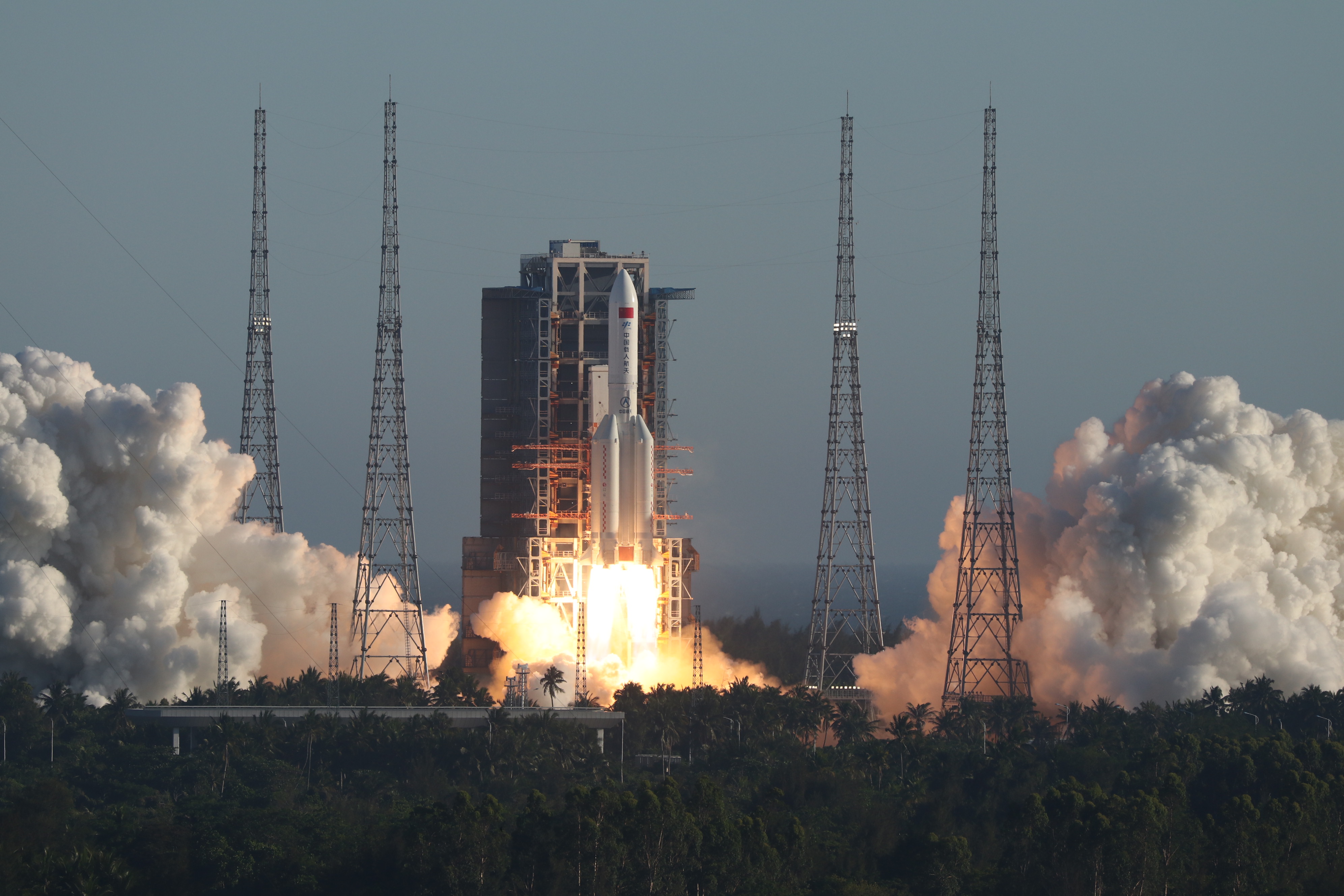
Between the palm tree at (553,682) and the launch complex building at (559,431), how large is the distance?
973 mm

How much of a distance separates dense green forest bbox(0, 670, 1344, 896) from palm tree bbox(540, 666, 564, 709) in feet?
10.3

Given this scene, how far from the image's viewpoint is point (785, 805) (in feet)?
287

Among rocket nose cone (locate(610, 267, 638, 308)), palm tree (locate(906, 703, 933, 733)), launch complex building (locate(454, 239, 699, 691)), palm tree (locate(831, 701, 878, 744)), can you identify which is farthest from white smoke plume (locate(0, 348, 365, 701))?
palm tree (locate(906, 703, 933, 733))

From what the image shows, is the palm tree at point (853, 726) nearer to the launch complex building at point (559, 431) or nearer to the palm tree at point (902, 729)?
the palm tree at point (902, 729)

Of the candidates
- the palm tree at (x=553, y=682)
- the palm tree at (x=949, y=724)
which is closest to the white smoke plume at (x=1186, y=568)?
the palm tree at (x=949, y=724)

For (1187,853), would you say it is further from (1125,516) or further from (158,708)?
(158,708)

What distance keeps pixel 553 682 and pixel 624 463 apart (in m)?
10.8

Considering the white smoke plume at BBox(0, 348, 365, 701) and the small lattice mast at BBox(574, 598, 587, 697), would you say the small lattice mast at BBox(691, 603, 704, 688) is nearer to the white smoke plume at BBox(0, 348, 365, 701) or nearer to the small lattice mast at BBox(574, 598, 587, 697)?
the small lattice mast at BBox(574, 598, 587, 697)

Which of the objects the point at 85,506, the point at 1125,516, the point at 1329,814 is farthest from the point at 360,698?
the point at 1329,814

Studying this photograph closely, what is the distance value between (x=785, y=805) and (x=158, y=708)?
2737cm

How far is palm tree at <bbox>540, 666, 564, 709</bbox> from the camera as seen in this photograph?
10162cm

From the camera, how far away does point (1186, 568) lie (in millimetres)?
102125

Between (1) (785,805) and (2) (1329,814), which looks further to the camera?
(1) (785,805)

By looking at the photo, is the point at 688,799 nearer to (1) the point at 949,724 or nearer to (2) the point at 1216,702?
(1) the point at 949,724
